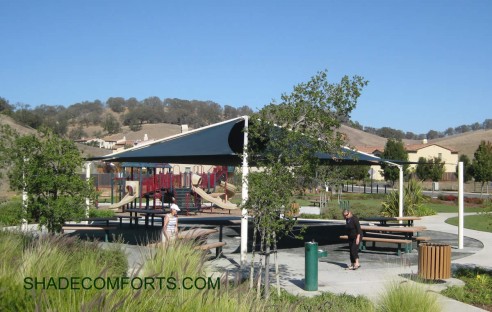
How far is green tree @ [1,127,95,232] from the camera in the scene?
12.2m

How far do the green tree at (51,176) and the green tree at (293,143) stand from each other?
457 cm

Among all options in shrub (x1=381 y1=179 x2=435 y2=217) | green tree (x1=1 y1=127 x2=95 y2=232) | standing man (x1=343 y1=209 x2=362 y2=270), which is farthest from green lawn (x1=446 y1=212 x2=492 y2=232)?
green tree (x1=1 y1=127 x2=95 y2=232)

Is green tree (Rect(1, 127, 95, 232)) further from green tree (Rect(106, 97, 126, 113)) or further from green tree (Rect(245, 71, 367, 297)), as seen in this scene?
green tree (Rect(106, 97, 126, 113))

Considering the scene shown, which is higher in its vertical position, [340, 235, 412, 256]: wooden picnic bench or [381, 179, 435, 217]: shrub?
[381, 179, 435, 217]: shrub

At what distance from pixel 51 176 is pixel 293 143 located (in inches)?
220

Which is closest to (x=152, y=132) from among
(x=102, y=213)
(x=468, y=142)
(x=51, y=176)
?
(x=468, y=142)

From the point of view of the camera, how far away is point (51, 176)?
12273mm

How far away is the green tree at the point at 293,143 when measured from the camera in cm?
910

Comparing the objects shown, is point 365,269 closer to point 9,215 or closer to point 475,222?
point 9,215

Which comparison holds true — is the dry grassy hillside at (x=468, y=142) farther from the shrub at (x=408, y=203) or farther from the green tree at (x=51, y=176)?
the green tree at (x=51, y=176)

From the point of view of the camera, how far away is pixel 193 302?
5191 millimetres

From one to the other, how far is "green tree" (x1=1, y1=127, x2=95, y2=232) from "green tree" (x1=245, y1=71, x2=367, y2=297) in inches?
180

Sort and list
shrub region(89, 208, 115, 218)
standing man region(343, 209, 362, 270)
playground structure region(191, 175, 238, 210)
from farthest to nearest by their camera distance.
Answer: playground structure region(191, 175, 238, 210) < shrub region(89, 208, 115, 218) < standing man region(343, 209, 362, 270)

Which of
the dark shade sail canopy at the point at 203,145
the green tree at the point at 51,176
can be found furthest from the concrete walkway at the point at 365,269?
the green tree at the point at 51,176
